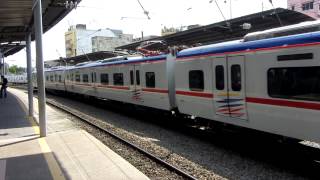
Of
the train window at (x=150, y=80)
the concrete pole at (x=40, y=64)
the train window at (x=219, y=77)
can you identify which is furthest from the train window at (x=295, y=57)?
the train window at (x=150, y=80)

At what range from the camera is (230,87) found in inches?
421

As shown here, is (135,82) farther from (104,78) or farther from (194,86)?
(194,86)

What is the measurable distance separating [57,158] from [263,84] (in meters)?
4.77

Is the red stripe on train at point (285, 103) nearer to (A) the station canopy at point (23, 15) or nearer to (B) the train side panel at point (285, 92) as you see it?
(B) the train side panel at point (285, 92)

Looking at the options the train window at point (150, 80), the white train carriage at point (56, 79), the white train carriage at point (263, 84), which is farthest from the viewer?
the white train carriage at point (56, 79)

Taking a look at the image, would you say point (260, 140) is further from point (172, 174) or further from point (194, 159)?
point (172, 174)

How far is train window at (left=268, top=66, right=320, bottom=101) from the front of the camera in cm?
809

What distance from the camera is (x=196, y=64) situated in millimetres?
12578

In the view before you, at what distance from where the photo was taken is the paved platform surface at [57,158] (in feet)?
26.1

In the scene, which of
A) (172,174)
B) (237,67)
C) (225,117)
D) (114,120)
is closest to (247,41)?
(237,67)

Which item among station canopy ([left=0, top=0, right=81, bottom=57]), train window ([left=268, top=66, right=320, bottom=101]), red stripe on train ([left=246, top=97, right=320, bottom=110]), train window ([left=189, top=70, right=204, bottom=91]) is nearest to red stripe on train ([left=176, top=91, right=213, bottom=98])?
train window ([left=189, top=70, right=204, bottom=91])

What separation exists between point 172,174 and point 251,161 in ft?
6.68

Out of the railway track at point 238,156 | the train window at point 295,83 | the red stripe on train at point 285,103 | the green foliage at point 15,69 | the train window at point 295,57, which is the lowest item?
the railway track at point 238,156

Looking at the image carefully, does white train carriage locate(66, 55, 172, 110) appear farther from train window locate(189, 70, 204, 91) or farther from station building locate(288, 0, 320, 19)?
station building locate(288, 0, 320, 19)
